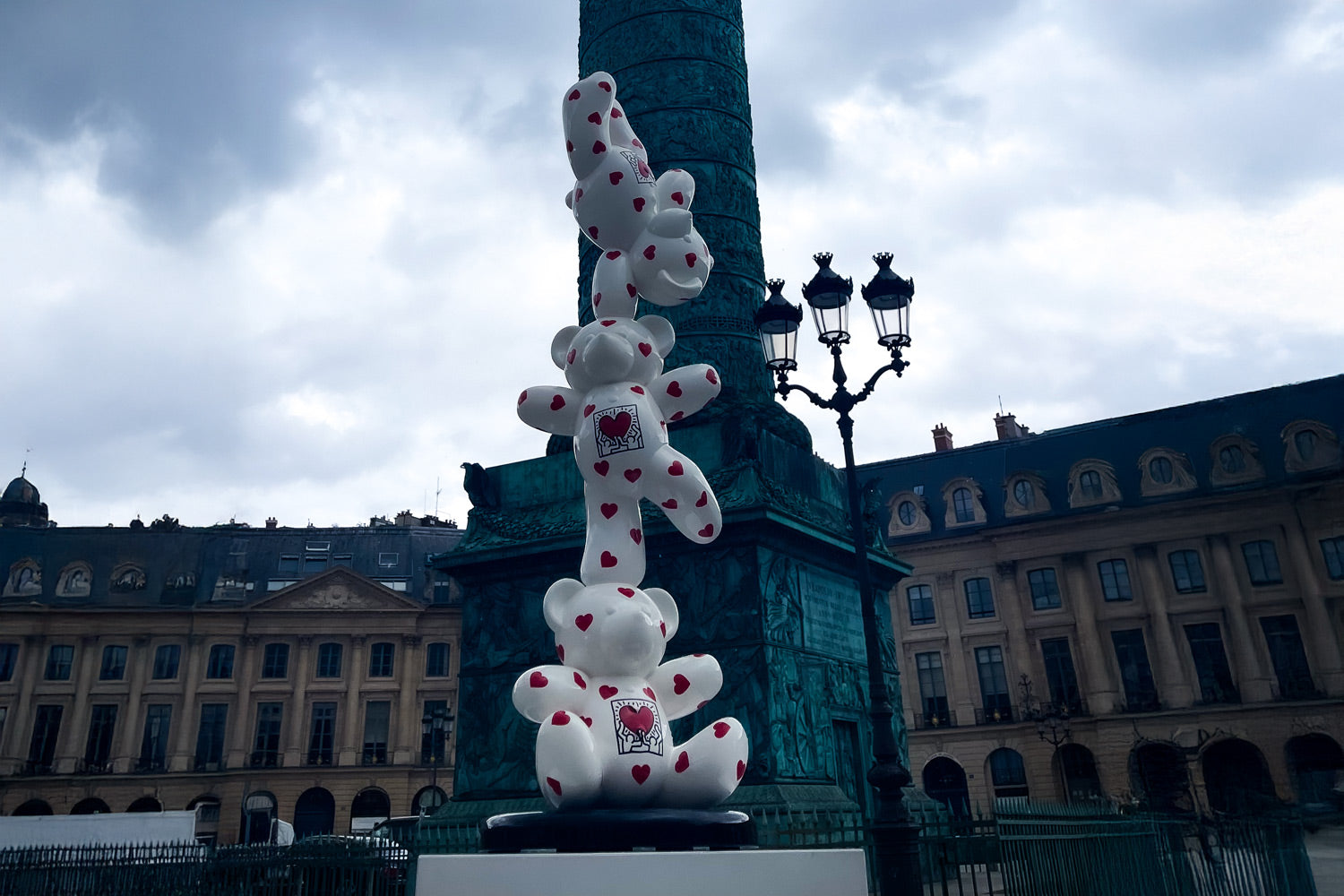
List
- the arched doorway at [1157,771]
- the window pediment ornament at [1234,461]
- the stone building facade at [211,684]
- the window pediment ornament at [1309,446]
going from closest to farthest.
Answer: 1. the arched doorway at [1157,771]
2. the window pediment ornament at [1309,446]
3. the window pediment ornament at [1234,461]
4. the stone building facade at [211,684]

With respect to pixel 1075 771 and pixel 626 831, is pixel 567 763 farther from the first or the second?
pixel 1075 771

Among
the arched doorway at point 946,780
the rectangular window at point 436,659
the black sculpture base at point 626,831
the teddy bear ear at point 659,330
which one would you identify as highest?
the rectangular window at point 436,659

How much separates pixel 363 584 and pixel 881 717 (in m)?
38.9

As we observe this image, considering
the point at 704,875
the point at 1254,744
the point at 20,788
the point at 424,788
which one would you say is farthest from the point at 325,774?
the point at 704,875

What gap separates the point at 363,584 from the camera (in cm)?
4250

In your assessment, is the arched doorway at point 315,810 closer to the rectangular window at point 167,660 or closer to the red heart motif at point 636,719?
the rectangular window at point 167,660

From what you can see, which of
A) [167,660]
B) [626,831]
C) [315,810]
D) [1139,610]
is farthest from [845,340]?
[167,660]

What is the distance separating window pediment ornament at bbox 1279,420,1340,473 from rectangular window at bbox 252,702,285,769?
3960 centimetres

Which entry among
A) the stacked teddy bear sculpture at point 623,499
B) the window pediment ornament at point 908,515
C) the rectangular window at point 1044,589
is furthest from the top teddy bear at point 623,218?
the window pediment ornament at point 908,515

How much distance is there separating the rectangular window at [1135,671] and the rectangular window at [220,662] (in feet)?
114

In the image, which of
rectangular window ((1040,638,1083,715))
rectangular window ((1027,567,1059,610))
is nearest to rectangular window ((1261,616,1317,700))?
rectangular window ((1040,638,1083,715))

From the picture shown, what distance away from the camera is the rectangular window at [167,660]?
41.1m

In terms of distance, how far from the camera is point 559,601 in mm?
5715

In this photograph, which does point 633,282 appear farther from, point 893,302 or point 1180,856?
point 1180,856
